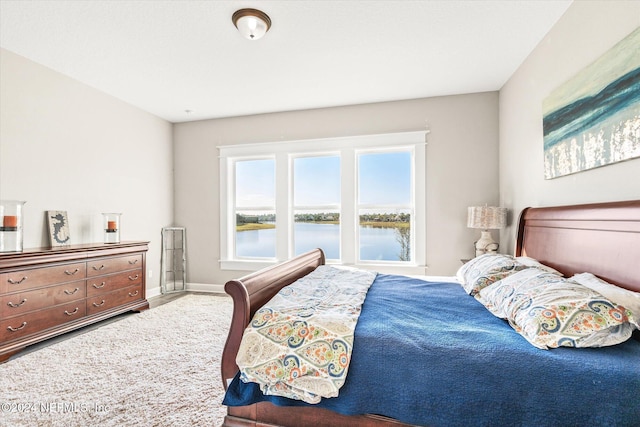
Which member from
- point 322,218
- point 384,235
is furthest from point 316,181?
point 384,235

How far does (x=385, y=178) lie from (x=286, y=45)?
221cm

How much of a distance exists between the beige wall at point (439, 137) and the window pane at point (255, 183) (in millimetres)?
355

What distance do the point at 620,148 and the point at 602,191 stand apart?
30 cm

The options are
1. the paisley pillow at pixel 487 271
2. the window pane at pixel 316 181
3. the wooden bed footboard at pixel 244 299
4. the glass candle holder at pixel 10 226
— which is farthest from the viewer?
the window pane at pixel 316 181

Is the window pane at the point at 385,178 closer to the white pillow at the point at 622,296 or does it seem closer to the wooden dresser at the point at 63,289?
the white pillow at the point at 622,296

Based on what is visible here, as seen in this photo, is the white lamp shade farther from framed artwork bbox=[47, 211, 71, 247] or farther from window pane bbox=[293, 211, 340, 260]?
framed artwork bbox=[47, 211, 71, 247]

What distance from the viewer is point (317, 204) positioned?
4.49m

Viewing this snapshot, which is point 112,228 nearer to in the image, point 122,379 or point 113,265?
point 113,265

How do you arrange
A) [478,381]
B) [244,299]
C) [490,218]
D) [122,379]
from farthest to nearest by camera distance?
[490,218] < [122,379] < [244,299] < [478,381]

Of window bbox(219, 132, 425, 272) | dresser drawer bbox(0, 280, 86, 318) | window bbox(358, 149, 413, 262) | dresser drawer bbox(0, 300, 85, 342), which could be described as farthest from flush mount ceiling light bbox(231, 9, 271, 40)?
dresser drawer bbox(0, 300, 85, 342)

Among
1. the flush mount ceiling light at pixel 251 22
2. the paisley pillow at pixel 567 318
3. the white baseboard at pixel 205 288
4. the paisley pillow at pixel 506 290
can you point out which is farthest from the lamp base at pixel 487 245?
the white baseboard at pixel 205 288

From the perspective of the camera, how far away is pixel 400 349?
127cm

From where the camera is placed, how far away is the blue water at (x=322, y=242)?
167 inches

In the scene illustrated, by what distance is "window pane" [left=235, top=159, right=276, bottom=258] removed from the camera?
4.71 metres
